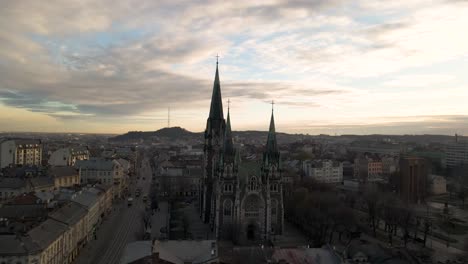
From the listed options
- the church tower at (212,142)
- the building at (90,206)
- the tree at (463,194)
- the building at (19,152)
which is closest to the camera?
the building at (90,206)

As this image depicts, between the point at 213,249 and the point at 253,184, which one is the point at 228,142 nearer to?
the point at 253,184

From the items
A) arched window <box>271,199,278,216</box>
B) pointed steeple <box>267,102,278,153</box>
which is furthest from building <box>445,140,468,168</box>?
arched window <box>271,199,278,216</box>

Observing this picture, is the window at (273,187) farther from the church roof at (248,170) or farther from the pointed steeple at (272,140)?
the pointed steeple at (272,140)

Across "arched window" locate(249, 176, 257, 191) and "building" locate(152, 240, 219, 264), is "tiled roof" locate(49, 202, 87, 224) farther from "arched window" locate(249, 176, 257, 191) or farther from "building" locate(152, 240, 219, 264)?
"arched window" locate(249, 176, 257, 191)

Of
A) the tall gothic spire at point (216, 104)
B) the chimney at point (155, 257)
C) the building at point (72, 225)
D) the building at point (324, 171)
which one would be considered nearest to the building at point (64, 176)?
the building at point (72, 225)

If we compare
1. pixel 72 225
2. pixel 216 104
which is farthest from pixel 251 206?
pixel 72 225

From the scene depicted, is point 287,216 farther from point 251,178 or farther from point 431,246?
point 431,246
